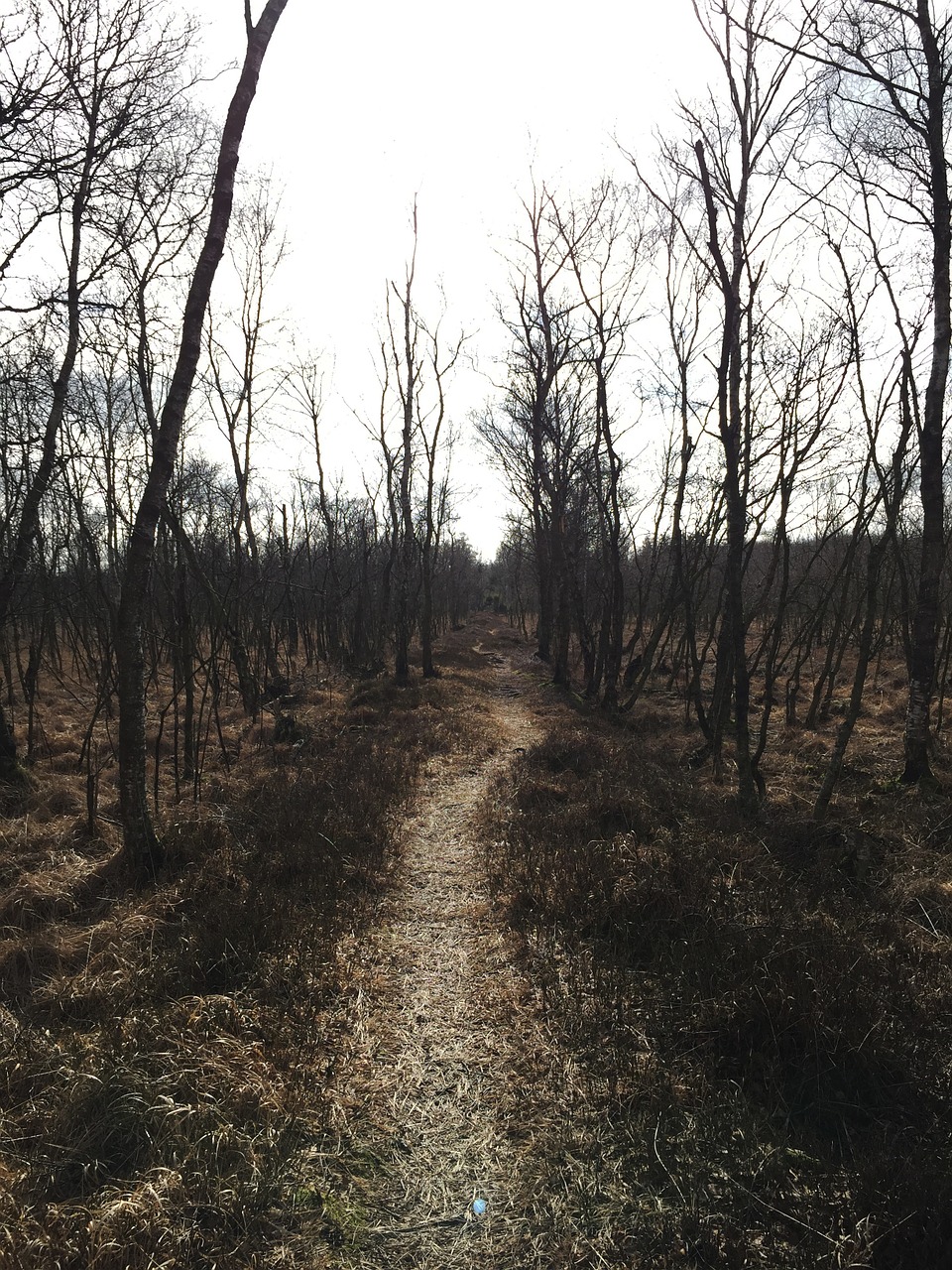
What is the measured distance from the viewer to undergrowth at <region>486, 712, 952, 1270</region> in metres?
2.27

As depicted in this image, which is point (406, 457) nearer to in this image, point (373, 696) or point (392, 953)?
point (373, 696)

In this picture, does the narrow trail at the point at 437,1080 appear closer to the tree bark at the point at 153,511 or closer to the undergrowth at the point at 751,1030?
the undergrowth at the point at 751,1030

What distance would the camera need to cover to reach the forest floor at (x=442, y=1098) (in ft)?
7.87

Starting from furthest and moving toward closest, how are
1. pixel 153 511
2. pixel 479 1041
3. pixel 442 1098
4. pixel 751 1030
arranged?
pixel 153 511, pixel 479 1041, pixel 751 1030, pixel 442 1098

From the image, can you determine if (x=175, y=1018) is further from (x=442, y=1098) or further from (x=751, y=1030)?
(x=751, y=1030)

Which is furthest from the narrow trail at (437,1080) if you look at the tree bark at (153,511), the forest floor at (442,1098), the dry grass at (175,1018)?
the tree bark at (153,511)

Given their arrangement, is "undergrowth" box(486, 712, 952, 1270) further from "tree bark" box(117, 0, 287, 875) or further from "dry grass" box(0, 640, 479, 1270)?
"tree bark" box(117, 0, 287, 875)

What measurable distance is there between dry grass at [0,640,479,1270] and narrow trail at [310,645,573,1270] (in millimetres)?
228

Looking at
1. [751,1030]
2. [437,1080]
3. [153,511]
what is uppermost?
[153,511]

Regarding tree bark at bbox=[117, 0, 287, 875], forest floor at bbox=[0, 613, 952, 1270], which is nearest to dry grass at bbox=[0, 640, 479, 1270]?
forest floor at bbox=[0, 613, 952, 1270]

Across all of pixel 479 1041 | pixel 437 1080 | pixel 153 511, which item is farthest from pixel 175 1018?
pixel 153 511

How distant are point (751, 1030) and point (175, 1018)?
10.4 ft

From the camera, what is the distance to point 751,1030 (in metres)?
3.24

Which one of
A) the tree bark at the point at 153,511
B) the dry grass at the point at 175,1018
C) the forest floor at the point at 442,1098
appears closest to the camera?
the dry grass at the point at 175,1018
